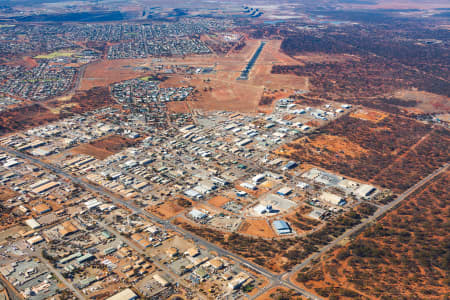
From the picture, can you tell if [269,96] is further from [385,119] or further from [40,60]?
[40,60]

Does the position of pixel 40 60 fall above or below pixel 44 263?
above

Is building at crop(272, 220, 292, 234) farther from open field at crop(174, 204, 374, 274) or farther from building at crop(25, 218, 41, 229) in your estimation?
building at crop(25, 218, 41, 229)

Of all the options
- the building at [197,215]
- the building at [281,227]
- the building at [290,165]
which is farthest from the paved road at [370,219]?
the building at [290,165]

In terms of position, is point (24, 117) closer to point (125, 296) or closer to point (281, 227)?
point (125, 296)

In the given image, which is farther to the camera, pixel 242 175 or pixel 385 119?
pixel 385 119

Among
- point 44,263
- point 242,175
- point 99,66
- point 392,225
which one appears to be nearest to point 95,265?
point 44,263

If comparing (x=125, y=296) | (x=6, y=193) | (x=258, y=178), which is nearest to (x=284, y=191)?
(x=258, y=178)
